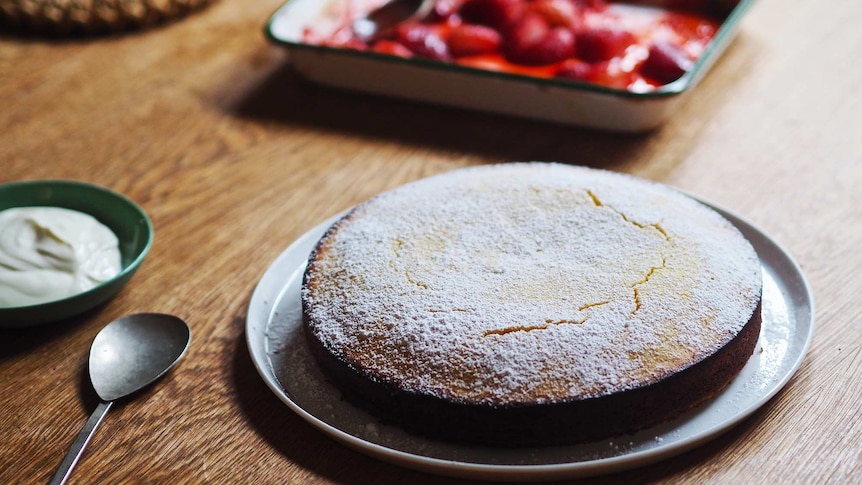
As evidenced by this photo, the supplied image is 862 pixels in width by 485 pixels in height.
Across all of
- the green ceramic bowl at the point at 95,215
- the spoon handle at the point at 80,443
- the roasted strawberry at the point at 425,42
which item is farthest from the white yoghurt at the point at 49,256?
the roasted strawberry at the point at 425,42

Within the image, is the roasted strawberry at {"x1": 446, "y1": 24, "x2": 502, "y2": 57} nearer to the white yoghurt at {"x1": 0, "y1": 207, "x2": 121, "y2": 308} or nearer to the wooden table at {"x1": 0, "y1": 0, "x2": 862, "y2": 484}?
the wooden table at {"x1": 0, "y1": 0, "x2": 862, "y2": 484}

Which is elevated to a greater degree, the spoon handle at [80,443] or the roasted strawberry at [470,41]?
the roasted strawberry at [470,41]

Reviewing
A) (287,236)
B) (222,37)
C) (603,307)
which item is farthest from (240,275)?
(222,37)

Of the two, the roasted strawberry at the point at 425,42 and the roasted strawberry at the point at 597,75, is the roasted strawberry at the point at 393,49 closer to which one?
the roasted strawberry at the point at 425,42

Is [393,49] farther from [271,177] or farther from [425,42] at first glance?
[271,177]

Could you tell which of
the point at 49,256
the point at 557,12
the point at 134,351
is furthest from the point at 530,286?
the point at 557,12
